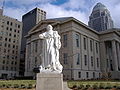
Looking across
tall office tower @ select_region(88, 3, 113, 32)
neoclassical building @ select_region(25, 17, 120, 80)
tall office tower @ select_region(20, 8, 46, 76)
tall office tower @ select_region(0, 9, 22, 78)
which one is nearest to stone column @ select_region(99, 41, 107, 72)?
neoclassical building @ select_region(25, 17, 120, 80)

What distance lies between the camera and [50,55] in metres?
10.5

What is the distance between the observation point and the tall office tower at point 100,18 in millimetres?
101806

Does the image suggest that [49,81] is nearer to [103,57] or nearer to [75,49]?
[75,49]

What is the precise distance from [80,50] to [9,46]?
43346 millimetres

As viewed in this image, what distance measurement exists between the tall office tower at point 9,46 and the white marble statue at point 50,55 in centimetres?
6384

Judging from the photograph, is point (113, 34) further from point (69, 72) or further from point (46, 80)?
point (46, 80)

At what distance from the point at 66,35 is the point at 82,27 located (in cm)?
649

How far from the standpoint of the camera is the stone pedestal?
959cm

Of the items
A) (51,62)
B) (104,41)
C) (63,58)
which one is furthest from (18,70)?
(51,62)

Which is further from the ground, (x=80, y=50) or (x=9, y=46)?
(x=9, y=46)

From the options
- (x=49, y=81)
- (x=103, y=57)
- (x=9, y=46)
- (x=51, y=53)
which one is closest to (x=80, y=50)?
(x=103, y=57)

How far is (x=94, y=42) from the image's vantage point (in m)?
52.6

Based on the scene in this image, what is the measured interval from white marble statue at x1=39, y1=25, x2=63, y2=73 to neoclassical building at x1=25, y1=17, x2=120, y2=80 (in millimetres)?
30561

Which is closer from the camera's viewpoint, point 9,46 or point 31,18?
point 9,46
